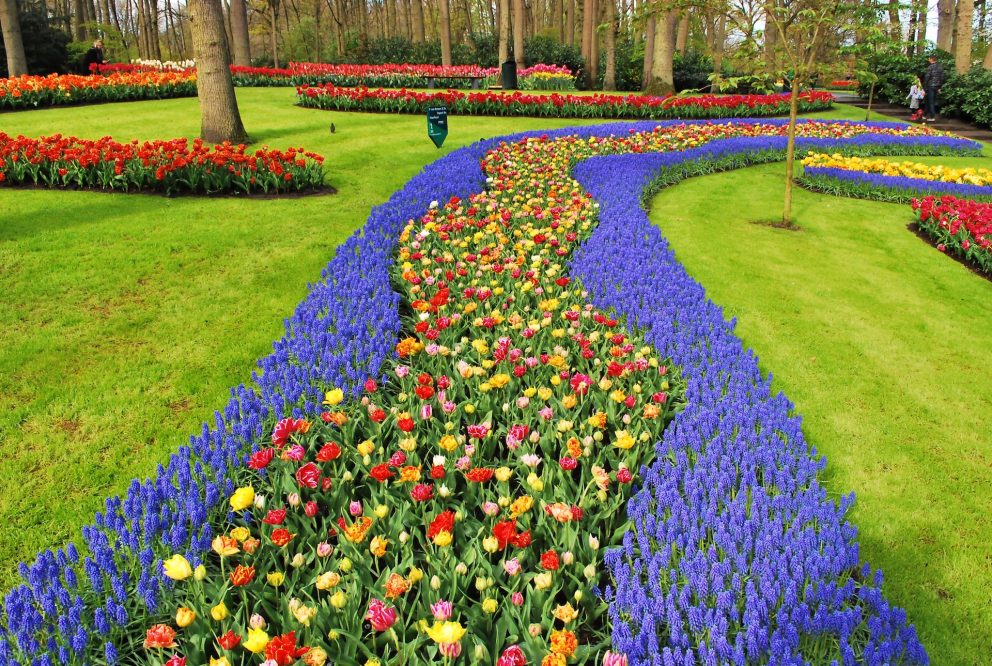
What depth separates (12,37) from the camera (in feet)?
67.4

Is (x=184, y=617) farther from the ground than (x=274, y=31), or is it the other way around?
(x=274, y=31)

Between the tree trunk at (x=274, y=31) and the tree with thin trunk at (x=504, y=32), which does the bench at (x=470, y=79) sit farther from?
the tree trunk at (x=274, y=31)

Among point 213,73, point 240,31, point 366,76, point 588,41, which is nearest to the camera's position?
point 213,73

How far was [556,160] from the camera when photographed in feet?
35.6

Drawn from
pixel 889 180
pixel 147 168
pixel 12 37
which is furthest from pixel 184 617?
pixel 12 37

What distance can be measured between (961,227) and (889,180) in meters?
3.29

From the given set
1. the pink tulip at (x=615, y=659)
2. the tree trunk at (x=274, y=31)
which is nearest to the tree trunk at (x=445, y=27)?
the tree trunk at (x=274, y=31)

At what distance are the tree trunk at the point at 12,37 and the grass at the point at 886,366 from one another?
21852 mm

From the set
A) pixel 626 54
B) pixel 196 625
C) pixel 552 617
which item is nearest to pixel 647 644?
pixel 552 617

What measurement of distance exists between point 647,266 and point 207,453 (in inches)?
146

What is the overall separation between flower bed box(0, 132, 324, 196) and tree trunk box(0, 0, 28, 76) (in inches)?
593

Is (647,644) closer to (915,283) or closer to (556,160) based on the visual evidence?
(915,283)

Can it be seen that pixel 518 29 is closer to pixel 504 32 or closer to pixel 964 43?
pixel 504 32

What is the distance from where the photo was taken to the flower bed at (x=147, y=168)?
9.12m
